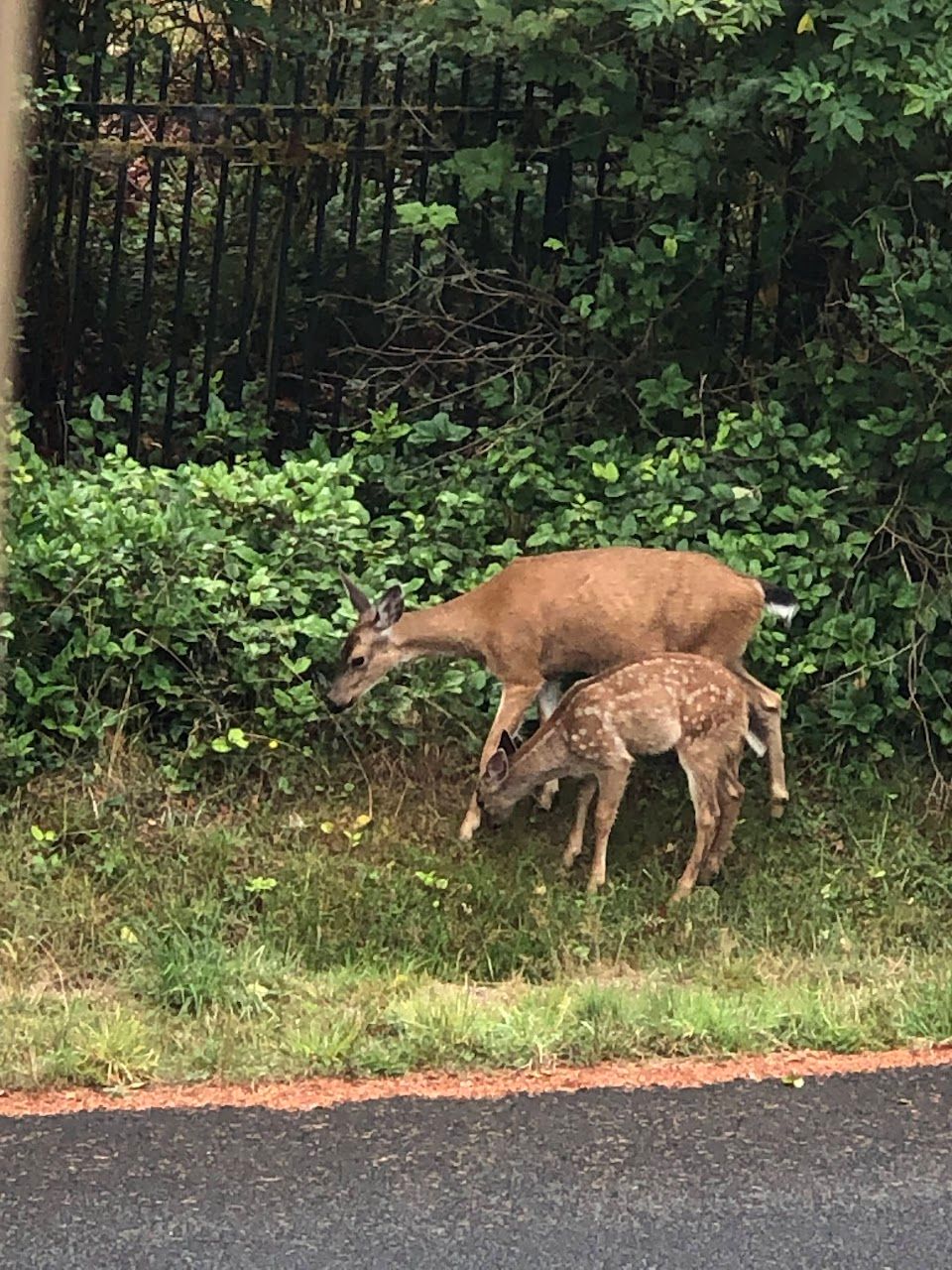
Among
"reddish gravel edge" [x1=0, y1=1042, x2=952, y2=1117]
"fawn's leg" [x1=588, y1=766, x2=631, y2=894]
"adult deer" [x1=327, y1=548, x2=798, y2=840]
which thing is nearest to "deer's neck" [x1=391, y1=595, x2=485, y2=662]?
"adult deer" [x1=327, y1=548, x2=798, y2=840]

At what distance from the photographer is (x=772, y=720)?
6.93 meters

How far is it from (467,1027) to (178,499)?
10.1 ft

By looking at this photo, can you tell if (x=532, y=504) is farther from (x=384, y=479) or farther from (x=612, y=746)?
(x=612, y=746)

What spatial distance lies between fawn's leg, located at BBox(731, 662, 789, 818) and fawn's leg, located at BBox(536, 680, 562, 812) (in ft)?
2.55

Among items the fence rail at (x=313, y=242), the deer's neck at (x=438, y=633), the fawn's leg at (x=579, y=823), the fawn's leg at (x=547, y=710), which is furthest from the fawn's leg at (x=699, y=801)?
the fence rail at (x=313, y=242)

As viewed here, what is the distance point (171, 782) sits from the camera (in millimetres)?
6762

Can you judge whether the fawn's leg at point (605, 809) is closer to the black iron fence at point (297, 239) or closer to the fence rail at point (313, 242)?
the fence rail at point (313, 242)

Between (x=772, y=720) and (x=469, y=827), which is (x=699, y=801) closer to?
(x=772, y=720)

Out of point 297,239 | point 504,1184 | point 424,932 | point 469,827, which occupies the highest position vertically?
point 297,239

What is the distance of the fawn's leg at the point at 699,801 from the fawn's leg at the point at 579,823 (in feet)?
1.44

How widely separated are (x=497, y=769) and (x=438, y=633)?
0.65 meters

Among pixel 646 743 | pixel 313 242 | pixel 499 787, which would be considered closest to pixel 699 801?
pixel 646 743

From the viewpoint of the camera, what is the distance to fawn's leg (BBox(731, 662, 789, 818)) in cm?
690

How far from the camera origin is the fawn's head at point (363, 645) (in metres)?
6.75
